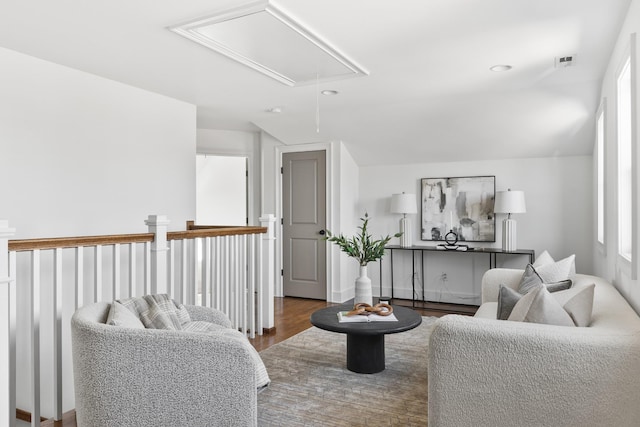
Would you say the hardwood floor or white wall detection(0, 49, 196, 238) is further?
the hardwood floor

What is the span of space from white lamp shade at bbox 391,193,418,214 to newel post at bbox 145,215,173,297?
328 cm

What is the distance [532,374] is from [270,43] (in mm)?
2525

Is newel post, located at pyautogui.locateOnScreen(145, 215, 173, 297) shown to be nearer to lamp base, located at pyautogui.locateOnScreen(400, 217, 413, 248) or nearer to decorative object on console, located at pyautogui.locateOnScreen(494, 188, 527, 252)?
lamp base, located at pyautogui.locateOnScreen(400, 217, 413, 248)

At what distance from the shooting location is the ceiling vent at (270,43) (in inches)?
105

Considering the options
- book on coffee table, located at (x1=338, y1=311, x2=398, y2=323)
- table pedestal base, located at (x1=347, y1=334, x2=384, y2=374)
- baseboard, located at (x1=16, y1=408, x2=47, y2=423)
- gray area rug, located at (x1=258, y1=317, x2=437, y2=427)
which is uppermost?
book on coffee table, located at (x1=338, y1=311, x2=398, y2=323)

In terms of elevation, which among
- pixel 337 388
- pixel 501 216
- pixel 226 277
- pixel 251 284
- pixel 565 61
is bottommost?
pixel 337 388

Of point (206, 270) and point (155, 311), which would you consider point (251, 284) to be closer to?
point (206, 270)

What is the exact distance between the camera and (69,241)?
2.39 m

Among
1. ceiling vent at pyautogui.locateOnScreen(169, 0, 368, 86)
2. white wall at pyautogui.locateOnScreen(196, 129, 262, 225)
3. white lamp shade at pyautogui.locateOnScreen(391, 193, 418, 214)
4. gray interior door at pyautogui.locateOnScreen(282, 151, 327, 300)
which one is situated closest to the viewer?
ceiling vent at pyautogui.locateOnScreen(169, 0, 368, 86)

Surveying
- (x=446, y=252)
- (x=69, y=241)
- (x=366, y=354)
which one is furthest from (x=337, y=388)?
(x=446, y=252)

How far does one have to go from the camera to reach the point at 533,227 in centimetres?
524

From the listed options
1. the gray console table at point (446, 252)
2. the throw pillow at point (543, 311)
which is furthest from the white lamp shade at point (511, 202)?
the throw pillow at point (543, 311)

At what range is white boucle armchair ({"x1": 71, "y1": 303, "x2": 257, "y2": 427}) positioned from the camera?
5.61ft

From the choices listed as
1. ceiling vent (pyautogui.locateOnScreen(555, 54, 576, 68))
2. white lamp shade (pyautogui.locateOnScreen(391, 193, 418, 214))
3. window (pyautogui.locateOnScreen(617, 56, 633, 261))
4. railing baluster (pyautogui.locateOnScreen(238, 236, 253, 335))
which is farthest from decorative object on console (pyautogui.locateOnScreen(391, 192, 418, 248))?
window (pyautogui.locateOnScreen(617, 56, 633, 261))
